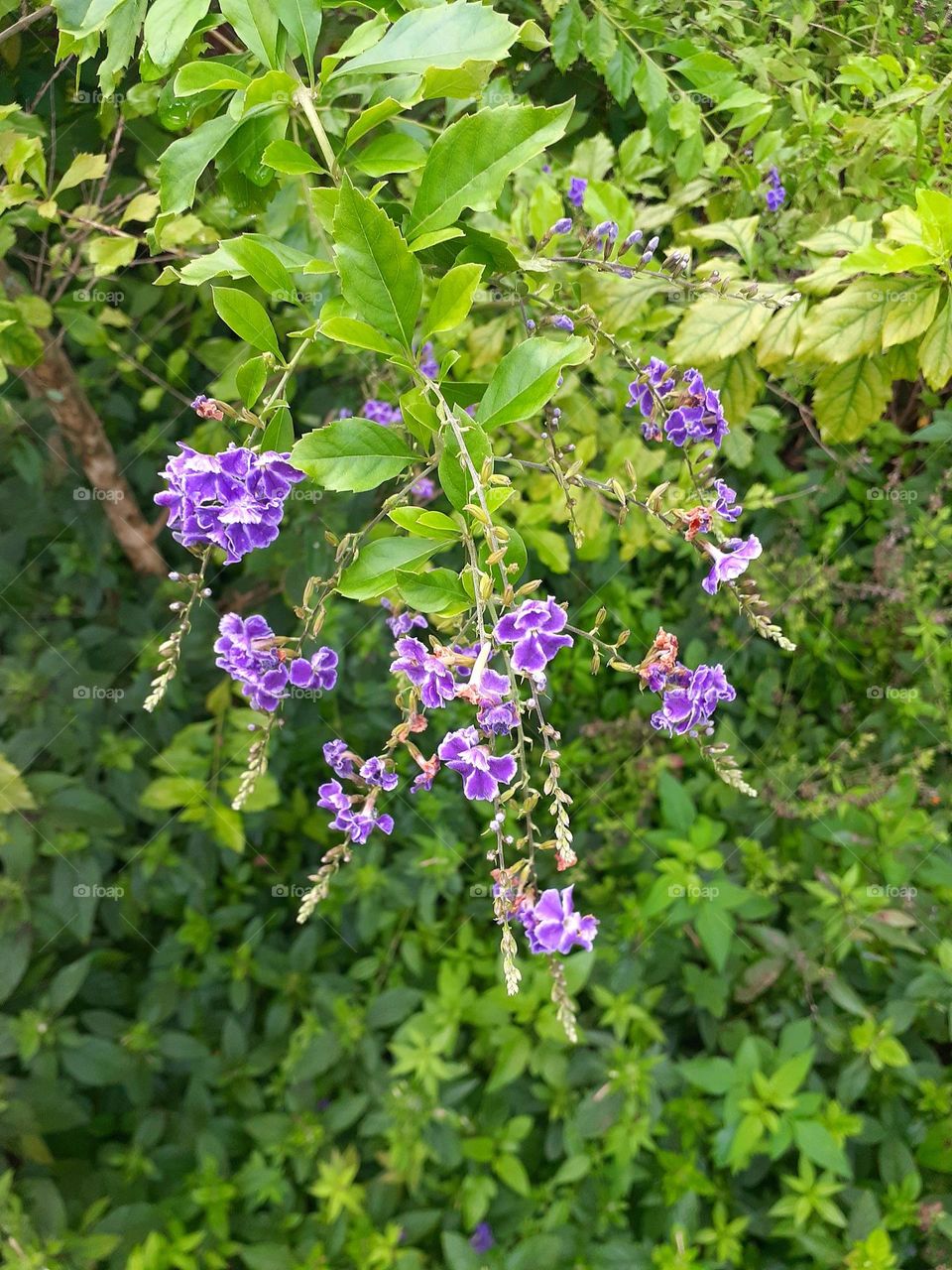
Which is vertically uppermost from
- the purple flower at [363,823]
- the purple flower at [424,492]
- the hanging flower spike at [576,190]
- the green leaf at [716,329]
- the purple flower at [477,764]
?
the hanging flower spike at [576,190]

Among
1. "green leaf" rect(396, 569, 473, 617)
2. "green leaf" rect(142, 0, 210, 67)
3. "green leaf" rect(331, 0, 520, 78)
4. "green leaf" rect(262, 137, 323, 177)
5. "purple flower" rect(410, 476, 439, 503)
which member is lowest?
"purple flower" rect(410, 476, 439, 503)

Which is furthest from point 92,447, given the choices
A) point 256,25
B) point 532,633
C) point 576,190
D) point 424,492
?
point 532,633

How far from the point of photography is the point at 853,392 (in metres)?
1.25

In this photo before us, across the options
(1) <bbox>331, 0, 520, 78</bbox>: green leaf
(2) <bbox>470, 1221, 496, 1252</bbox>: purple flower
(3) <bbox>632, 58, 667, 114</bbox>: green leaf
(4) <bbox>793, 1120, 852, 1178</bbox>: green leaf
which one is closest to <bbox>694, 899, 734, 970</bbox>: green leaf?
(4) <bbox>793, 1120, 852, 1178</bbox>: green leaf

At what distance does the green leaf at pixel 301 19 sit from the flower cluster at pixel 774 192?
2.80ft

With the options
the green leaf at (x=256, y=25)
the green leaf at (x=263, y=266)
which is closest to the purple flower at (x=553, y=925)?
the green leaf at (x=263, y=266)

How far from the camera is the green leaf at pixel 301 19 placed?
0.89 m

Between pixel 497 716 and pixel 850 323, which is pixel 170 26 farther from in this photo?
pixel 850 323

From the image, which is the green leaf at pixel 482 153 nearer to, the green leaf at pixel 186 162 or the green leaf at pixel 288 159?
the green leaf at pixel 288 159

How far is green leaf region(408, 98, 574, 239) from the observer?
2.59 ft

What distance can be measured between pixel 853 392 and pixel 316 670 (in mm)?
→ 829

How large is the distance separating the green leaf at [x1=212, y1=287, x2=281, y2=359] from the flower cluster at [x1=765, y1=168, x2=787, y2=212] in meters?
0.97

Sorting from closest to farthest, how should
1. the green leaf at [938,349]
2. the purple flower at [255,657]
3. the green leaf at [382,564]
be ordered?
the green leaf at [382,564]
the purple flower at [255,657]
the green leaf at [938,349]

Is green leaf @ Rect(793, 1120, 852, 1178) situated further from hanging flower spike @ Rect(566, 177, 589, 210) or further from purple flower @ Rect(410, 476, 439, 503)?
hanging flower spike @ Rect(566, 177, 589, 210)
